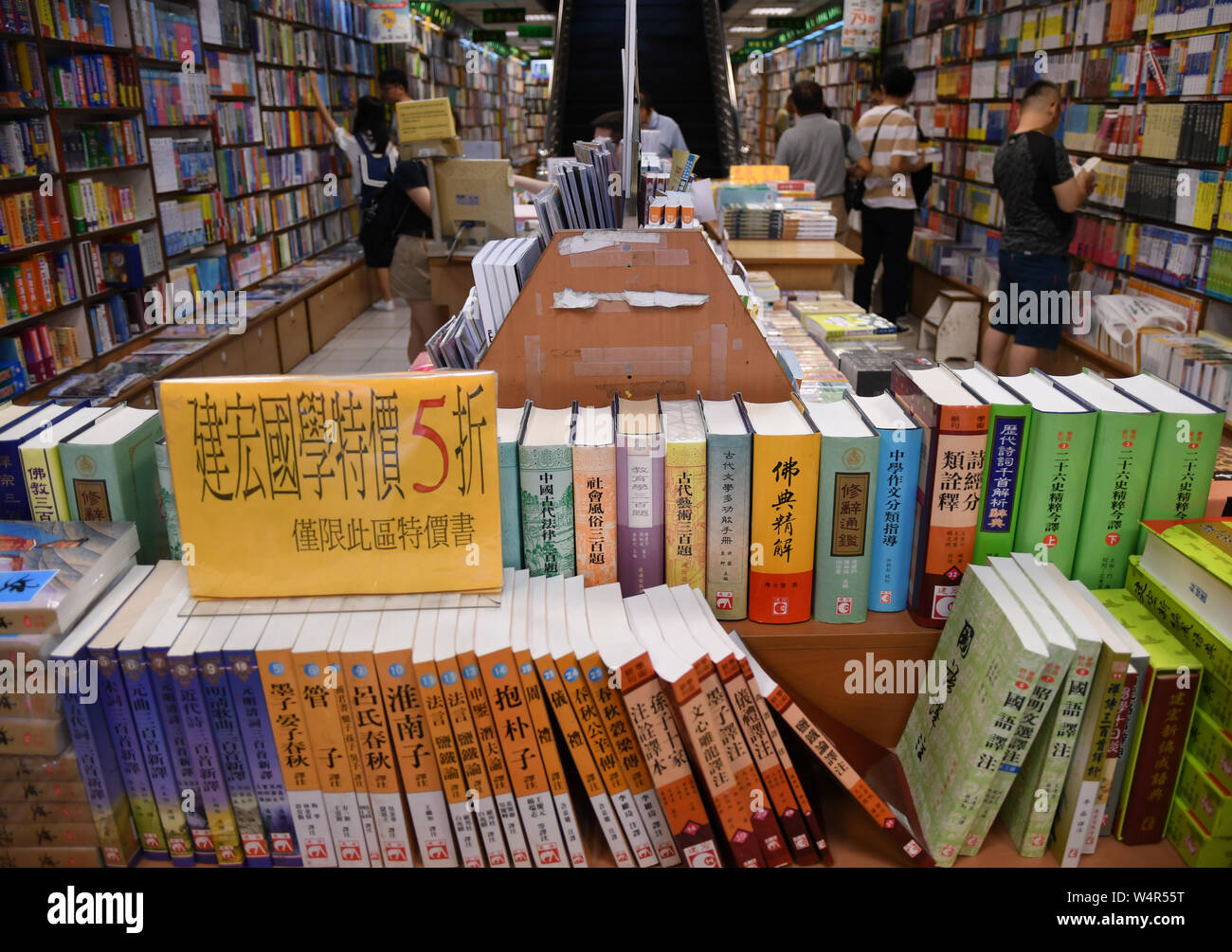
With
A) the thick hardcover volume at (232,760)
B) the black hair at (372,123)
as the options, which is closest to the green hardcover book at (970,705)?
the thick hardcover volume at (232,760)

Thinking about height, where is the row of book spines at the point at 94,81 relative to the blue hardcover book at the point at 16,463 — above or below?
above

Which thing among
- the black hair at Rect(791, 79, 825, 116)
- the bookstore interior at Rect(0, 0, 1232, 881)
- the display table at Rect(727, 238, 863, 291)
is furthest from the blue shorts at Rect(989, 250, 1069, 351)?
the bookstore interior at Rect(0, 0, 1232, 881)

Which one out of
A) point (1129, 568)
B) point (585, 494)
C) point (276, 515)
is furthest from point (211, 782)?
point (1129, 568)

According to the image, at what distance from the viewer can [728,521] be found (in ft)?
4.67

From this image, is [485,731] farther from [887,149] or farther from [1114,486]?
[887,149]

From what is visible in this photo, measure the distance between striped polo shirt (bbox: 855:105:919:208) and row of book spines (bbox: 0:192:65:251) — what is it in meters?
4.80

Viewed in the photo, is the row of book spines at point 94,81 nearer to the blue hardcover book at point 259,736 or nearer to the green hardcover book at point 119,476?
the green hardcover book at point 119,476

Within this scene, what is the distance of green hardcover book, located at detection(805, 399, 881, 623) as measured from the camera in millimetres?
1384

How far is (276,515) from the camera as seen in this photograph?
4.32 feet

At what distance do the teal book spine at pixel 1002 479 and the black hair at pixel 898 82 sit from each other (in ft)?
16.9

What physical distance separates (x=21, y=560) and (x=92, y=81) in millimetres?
3947

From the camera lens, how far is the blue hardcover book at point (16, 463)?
1.40 meters
